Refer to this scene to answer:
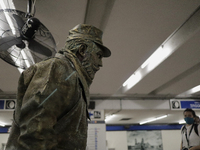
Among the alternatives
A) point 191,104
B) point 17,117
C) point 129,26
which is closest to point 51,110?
point 17,117

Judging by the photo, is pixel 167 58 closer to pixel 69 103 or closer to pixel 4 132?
pixel 69 103

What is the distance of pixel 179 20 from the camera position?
2.51 meters

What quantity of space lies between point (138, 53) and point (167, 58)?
0.68 meters

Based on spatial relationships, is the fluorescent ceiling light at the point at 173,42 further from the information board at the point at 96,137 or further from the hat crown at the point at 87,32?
the information board at the point at 96,137

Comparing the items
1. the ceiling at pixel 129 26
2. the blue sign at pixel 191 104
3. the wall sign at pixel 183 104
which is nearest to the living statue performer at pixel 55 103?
the ceiling at pixel 129 26

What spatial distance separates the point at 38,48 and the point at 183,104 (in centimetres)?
704

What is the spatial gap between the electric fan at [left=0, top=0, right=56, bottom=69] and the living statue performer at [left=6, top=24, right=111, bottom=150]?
2.22ft

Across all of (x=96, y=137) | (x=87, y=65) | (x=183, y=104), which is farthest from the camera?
(x=183, y=104)

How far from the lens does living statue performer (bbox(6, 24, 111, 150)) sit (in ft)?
2.43

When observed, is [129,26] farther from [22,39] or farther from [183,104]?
[183,104]

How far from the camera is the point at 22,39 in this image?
163 cm

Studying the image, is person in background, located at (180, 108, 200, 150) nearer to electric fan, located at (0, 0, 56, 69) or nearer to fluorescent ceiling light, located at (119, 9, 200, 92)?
fluorescent ceiling light, located at (119, 9, 200, 92)

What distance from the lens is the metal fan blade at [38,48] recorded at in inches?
66.4

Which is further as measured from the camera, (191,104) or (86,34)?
(191,104)
